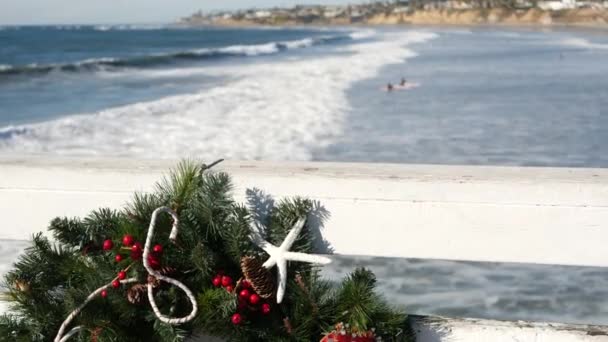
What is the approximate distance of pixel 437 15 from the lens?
11506cm

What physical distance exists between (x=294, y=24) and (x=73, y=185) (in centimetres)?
15737

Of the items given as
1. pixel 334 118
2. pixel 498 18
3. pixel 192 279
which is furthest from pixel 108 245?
pixel 498 18

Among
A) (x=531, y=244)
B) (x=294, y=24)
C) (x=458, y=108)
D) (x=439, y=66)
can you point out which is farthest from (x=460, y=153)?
(x=294, y=24)

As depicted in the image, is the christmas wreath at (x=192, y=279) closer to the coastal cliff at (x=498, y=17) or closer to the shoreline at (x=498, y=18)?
Answer: the shoreline at (x=498, y=18)

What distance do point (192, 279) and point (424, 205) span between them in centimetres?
47

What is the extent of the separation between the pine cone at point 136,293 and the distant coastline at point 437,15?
74035mm

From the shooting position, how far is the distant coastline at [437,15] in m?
93.3

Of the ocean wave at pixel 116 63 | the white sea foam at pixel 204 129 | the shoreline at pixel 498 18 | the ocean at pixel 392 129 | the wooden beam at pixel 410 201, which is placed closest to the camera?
the wooden beam at pixel 410 201

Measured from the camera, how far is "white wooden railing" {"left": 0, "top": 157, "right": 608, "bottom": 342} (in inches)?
58.6

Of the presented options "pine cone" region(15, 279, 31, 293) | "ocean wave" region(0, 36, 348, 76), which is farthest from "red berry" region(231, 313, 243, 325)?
"ocean wave" region(0, 36, 348, 76)

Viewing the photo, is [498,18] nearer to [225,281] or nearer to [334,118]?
[334,118]

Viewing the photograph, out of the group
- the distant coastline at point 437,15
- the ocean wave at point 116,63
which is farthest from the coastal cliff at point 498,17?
the ocean wave at point 116,63

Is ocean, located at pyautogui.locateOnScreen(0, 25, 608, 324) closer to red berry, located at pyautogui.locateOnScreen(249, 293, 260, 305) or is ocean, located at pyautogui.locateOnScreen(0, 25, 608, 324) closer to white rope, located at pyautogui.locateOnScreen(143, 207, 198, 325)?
white rope, located at pyautogui.locateOnScreen(143, 207, 198, 325)

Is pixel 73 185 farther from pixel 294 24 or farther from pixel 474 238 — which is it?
pixel 294 24
